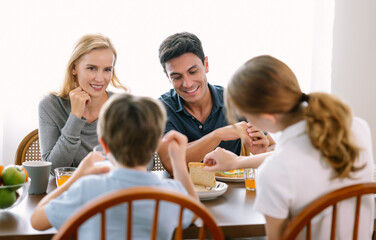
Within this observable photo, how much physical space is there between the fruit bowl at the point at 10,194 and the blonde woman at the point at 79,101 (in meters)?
0.63

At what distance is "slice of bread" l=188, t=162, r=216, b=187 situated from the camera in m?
1.58

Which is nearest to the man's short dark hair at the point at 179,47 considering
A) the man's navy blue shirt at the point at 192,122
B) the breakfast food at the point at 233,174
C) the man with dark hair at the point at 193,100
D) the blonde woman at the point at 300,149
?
the man with dark hair at the point at 193,100

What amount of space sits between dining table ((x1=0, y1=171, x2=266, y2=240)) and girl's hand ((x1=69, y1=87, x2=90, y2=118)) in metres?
0.58

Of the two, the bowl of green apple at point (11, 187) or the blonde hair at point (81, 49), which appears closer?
the bowl of green apple at point (11, 187)

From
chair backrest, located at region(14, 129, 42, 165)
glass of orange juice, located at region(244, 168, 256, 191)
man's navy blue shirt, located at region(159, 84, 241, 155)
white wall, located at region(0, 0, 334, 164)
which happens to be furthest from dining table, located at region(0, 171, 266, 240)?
white wall, located at region(0, 0, 334, 164)

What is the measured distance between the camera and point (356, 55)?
3.15m

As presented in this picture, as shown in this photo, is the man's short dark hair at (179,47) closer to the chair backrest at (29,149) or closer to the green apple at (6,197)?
the chair backrest at (29,149)

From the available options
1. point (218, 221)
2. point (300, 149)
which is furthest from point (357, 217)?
point (218, 221)

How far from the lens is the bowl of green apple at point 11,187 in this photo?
1.27 metres

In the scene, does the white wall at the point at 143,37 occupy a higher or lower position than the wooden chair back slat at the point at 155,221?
higher

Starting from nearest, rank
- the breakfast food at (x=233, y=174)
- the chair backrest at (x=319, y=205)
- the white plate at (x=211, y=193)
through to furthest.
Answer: the chair backrest at (x=319, y=205) → the white plate at (x=211, y=193) → the breakfast food at (x=233, y=174)

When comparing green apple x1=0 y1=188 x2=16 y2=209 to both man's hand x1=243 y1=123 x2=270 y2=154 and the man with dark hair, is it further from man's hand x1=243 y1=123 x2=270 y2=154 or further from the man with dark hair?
man's hand x1=243 y1=123 x2=270 y2=154

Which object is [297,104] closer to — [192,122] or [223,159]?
[223,159]

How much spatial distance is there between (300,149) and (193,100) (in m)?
1.28
